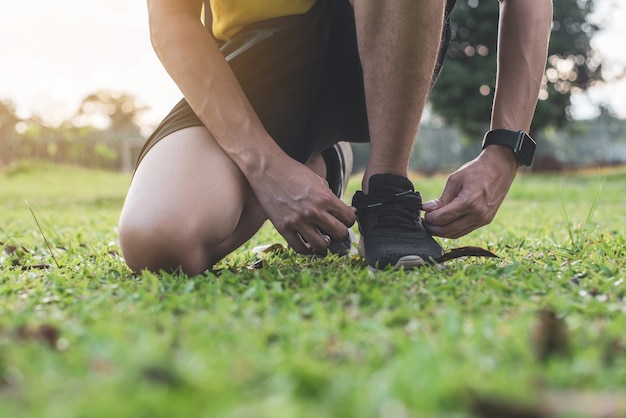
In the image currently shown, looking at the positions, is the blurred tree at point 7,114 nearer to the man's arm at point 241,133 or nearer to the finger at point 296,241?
the man's arm at point 241,133

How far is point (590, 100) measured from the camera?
19234mm

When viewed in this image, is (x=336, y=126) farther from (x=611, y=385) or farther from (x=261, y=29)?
(x=611, y=385)

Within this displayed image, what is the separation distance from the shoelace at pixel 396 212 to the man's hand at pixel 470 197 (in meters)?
0.04

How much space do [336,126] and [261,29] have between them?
38 centimetres

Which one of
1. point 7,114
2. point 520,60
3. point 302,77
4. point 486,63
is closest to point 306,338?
point 302,77

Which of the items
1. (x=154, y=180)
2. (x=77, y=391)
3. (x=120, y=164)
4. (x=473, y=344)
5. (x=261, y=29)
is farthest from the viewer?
(x=120, y=164)

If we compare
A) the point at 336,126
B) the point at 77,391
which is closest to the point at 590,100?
the point at 336,126

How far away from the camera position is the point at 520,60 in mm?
1937

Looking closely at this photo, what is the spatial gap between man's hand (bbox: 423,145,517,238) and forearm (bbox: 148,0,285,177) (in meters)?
0.46

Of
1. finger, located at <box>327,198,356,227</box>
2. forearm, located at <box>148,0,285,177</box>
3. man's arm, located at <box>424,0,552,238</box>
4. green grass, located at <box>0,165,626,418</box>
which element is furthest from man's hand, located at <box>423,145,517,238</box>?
forearm, located at <box>148,0,285,177</box>

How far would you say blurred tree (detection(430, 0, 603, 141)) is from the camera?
16.1 metres

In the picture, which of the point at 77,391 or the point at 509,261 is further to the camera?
the point at 509,261

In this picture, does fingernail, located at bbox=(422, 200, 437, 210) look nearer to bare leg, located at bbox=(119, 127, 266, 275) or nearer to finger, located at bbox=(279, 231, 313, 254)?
finger, located at bbox=(279, 231, 313, 254)

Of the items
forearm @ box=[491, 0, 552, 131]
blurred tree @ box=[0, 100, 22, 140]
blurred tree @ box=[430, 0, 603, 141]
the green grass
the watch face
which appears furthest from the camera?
blurred tree @ box=[0, 100, 22, 140]
